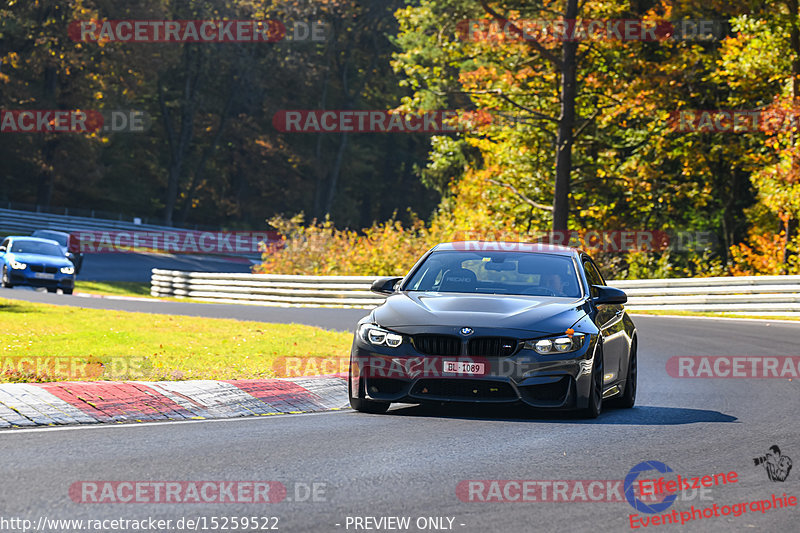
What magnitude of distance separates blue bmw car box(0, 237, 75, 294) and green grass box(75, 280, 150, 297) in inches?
259

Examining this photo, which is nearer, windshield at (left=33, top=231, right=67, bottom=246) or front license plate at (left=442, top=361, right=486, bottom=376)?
front license plate at (left=442, top=361, right=486, bottom=376)

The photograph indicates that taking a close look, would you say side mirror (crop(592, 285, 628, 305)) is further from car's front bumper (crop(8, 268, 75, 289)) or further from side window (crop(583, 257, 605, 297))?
car's front bumper (crop(8, 268, 75, 289))

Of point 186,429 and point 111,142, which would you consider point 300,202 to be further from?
point 186,429

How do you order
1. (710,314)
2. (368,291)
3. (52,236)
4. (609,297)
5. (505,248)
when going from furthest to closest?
(52,236) < (368,291) < (710,314) < (505,248) < (609,297)

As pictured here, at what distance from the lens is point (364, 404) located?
10.6 m

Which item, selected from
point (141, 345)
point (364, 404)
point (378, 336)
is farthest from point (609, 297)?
point (141, 345)

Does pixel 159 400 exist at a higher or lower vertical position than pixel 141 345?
higher

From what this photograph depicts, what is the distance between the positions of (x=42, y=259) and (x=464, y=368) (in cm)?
2644

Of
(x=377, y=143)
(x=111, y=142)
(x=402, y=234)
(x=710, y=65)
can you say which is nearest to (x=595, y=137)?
(x=710, y=65)

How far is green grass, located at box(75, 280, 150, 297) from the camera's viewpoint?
4272 centimetres

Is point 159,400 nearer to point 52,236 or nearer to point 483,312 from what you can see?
point 483,312

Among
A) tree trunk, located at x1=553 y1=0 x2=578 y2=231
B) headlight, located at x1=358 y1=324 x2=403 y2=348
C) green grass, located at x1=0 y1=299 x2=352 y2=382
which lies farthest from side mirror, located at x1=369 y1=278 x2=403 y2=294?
tree trunk, located at x1=553 y1=0 x2=578 y2=231

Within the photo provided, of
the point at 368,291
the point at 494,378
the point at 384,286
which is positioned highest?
the point at 384,286

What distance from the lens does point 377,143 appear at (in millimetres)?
98875
